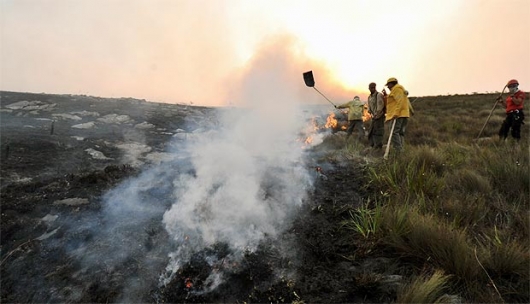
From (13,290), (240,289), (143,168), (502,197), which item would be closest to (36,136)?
(143,168)

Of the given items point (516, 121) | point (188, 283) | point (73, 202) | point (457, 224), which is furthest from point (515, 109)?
point (73, 202)

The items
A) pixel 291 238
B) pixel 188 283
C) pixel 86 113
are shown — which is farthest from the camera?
pixel 86 113

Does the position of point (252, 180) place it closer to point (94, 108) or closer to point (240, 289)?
point (240, 289)

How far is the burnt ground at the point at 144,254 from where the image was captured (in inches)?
107

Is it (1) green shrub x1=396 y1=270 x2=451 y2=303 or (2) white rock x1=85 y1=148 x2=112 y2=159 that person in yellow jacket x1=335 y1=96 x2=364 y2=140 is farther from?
(1) green shrub x1=396 y1=270 x2=451 y2=303

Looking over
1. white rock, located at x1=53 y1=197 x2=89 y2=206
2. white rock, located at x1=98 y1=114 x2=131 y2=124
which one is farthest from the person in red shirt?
white rock, located at x1=98 y1=114 x2=131 y2=124

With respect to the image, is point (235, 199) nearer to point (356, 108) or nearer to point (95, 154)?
point (95, 154)

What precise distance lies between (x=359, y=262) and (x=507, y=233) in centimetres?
142

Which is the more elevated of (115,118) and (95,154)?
(115,118)

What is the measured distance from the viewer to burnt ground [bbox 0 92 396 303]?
8.91 feet

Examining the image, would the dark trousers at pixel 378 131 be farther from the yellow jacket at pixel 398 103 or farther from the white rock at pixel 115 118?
the white rock at pixel 115 118

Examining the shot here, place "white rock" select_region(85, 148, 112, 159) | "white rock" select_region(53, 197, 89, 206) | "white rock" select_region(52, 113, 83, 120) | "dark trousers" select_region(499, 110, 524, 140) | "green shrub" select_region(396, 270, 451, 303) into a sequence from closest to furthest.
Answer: "green shrub" select_region(396, 270, 451, 303) < "white rock" select_region(53, 197, 89, 206) < "white rock" select_region(85, 148, 112, 159) < "dark trousers" select_region(499, 110, 524, 140) < "white rock" select_region(52, 113, 83, 120)

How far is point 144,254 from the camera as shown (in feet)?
10.6

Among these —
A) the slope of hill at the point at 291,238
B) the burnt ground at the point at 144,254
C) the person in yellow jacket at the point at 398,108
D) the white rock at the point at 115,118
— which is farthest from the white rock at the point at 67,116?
the person in yellow jacket at the point at 398,108
